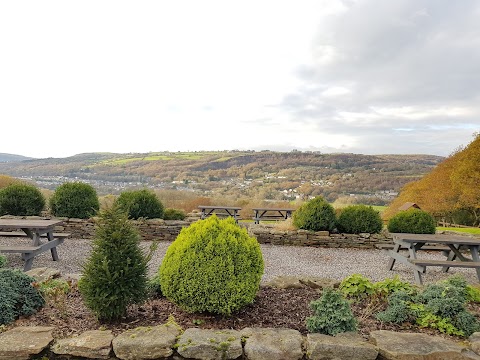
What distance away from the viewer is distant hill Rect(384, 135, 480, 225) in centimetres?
1866

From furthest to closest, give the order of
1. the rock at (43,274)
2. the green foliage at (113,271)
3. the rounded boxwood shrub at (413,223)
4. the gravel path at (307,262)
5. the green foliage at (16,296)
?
1. the rounded boxwood shrub at (413,223)
2. the gravel path at (307,262)
3. the rock at (43,274)
4. the green foliage at (16,296)
5. the green foliage at (113,271)

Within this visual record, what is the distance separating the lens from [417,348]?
9.12 ft

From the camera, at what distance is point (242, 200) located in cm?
1708

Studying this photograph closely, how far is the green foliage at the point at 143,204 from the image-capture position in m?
9.88

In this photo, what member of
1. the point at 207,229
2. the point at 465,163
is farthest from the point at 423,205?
the point at 207,229


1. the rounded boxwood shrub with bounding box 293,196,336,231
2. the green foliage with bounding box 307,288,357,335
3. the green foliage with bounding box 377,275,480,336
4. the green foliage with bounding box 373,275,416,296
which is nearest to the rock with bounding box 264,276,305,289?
the green foliage with bounding box 373,275,416,296

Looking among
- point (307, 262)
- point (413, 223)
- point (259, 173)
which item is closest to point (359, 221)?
point (413, 223)

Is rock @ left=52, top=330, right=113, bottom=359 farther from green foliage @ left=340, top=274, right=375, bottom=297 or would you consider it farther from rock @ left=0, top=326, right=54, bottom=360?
green foliage @ left=340, top=274, right=375, bottom=297

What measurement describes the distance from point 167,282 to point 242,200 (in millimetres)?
13656

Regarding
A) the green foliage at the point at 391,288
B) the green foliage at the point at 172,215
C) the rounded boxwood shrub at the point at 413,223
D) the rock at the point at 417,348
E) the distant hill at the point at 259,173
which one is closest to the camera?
the rock at the point at 417,348

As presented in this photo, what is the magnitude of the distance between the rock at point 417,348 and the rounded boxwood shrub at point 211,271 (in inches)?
47.0

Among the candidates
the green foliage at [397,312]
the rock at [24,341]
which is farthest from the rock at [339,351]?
the rock at [24,341]

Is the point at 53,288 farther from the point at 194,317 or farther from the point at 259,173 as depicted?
the point at 259,173

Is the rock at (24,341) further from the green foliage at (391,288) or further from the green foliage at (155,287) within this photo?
the green foliage at (391,288)
